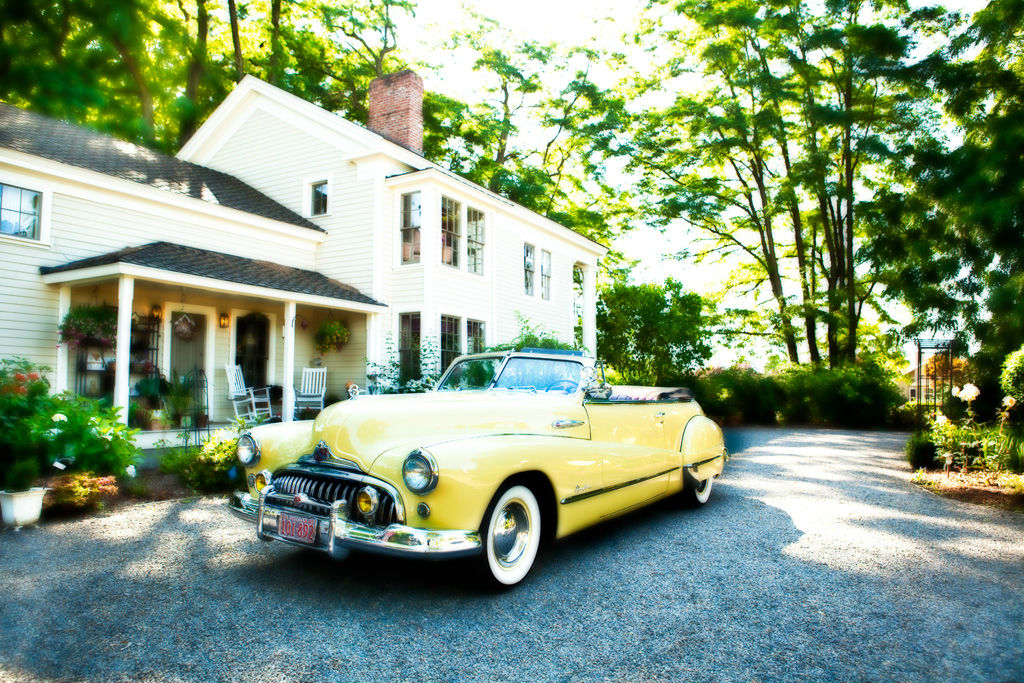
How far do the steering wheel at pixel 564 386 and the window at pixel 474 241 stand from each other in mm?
9635

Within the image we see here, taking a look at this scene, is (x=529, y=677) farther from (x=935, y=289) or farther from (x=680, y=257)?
(x=680, y=257)

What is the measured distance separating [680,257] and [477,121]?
1079 cm

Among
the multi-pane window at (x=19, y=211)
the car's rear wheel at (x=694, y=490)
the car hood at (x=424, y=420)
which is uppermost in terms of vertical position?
the multi-pane window at (x=19, y=211)

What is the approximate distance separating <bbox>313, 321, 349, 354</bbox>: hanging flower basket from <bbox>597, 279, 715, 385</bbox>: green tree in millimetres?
9137

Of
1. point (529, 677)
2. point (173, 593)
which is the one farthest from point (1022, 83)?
point (173, 593)

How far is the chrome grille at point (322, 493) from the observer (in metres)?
3.36

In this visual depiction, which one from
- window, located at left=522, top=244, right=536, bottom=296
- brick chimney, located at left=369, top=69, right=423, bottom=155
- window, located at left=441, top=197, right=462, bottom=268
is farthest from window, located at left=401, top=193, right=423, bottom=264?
window, located at left=522, top=244, right=536, bottom=296

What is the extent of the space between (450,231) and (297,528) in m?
10.8

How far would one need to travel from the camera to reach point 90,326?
30.4 ft

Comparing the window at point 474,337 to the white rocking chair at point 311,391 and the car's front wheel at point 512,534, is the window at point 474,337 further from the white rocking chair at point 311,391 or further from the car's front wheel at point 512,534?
the car's front wheel at point 512,534

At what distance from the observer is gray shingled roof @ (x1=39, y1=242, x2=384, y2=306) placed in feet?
29.6

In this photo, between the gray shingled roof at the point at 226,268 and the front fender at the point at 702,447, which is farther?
the gray shingled roof at the point at 226,268

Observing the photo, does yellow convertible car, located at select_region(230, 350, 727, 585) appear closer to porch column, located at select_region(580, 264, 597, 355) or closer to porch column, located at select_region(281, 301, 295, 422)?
porch column, located at select_region(281, 301, 295, 422)

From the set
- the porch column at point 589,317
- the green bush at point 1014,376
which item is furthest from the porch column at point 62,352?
the green bush at point 1014,376
